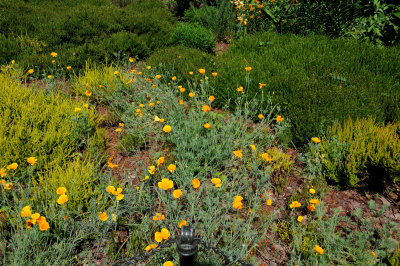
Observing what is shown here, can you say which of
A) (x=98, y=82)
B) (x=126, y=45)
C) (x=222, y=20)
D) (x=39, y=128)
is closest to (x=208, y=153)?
(x=39, y=128)

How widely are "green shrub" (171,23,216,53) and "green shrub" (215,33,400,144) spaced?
0.65m

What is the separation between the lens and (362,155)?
280cm

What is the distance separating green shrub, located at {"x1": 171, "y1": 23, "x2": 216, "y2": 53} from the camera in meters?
5.96

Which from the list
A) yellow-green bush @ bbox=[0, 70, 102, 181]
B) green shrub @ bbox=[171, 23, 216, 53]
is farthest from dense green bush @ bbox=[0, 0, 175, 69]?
yellow-green bush @ bbox=[0, 70, 102, 181]

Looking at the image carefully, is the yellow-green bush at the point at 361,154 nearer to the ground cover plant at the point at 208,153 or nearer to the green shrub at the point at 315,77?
the ground cover plant at the point at 208,153

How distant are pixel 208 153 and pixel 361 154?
1429mm

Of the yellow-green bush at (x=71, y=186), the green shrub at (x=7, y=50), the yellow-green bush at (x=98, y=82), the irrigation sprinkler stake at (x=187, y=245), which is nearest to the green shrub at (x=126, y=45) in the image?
the yellow-green bush at (x=98, y=82)

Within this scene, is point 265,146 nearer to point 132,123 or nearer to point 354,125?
point 354,125

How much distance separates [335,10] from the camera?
18.4 ft

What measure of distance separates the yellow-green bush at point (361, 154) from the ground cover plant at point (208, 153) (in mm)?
19

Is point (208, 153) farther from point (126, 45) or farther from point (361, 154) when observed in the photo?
point (126, 45)

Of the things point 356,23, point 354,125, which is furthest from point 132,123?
point 356,23

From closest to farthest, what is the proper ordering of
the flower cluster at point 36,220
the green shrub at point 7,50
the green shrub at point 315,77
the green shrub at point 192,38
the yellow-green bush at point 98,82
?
the flower cluster at point 36,220 → the green shrub at point 315,77 → the yellow-green bush at point 98,82 → the green shrub at point 7,50 → the green shrub at point 192,38

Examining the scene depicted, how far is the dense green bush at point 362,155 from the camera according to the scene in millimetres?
2686
